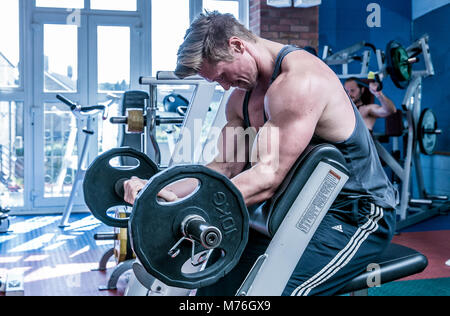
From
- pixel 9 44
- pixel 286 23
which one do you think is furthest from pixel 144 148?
pixel 9 44

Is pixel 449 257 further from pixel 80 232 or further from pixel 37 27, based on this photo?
pixel 37 27

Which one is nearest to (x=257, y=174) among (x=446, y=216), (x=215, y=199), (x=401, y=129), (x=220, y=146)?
(x=215, y=199)

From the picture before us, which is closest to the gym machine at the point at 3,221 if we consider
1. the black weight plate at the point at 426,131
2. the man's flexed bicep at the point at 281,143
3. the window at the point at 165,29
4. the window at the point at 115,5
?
the window at the point at 165,29

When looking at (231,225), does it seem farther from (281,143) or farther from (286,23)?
(286,23)

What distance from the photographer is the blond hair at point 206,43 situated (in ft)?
4.50

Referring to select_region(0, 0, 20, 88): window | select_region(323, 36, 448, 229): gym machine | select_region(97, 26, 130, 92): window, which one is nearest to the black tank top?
select_region(323, 36, 448, 229): gym machine

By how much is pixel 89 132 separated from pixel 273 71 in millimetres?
2967

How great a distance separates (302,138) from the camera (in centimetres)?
123

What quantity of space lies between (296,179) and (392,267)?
403mm

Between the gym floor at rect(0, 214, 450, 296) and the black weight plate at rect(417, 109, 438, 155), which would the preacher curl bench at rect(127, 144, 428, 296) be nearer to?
the gym floor at rect(0, 214, 450, 296)

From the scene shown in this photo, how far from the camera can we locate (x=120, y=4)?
504 centimetres

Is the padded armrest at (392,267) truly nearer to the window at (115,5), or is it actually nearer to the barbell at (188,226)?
the barbell at (188,226)

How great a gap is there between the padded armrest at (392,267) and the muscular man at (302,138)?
0.08ft

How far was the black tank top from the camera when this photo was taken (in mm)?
1308
